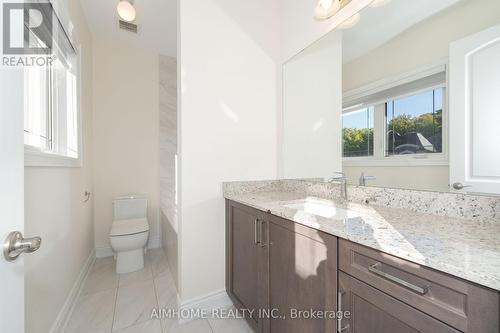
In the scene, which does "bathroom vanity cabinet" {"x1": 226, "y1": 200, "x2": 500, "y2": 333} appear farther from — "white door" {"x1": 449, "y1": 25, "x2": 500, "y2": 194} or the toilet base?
the toilet base

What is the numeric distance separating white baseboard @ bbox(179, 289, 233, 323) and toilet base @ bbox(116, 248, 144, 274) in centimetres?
95

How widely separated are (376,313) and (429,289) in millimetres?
208

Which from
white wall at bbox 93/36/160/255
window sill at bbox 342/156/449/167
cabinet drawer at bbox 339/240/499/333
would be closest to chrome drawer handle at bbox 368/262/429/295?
cabinet drawer at bbox 339/240/499/333

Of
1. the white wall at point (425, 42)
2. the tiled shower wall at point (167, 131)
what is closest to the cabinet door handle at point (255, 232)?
the white wall at point (425, 42)

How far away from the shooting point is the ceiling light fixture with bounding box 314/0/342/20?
138 centimetres

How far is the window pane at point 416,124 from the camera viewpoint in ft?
→ 3.36

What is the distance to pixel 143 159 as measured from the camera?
276 centimetres

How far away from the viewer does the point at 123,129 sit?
2652mm

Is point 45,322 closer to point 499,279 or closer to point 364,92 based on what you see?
point 499,279

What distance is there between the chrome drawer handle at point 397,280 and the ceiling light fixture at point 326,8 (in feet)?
4.98


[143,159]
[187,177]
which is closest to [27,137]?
[187,177]

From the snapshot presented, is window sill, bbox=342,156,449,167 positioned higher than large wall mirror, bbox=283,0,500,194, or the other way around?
large wall mirror, bbox=283,0,500,194

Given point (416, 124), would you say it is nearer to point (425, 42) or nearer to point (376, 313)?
point (425, 42)

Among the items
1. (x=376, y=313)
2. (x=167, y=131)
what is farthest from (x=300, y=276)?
(x=167, y=131)
